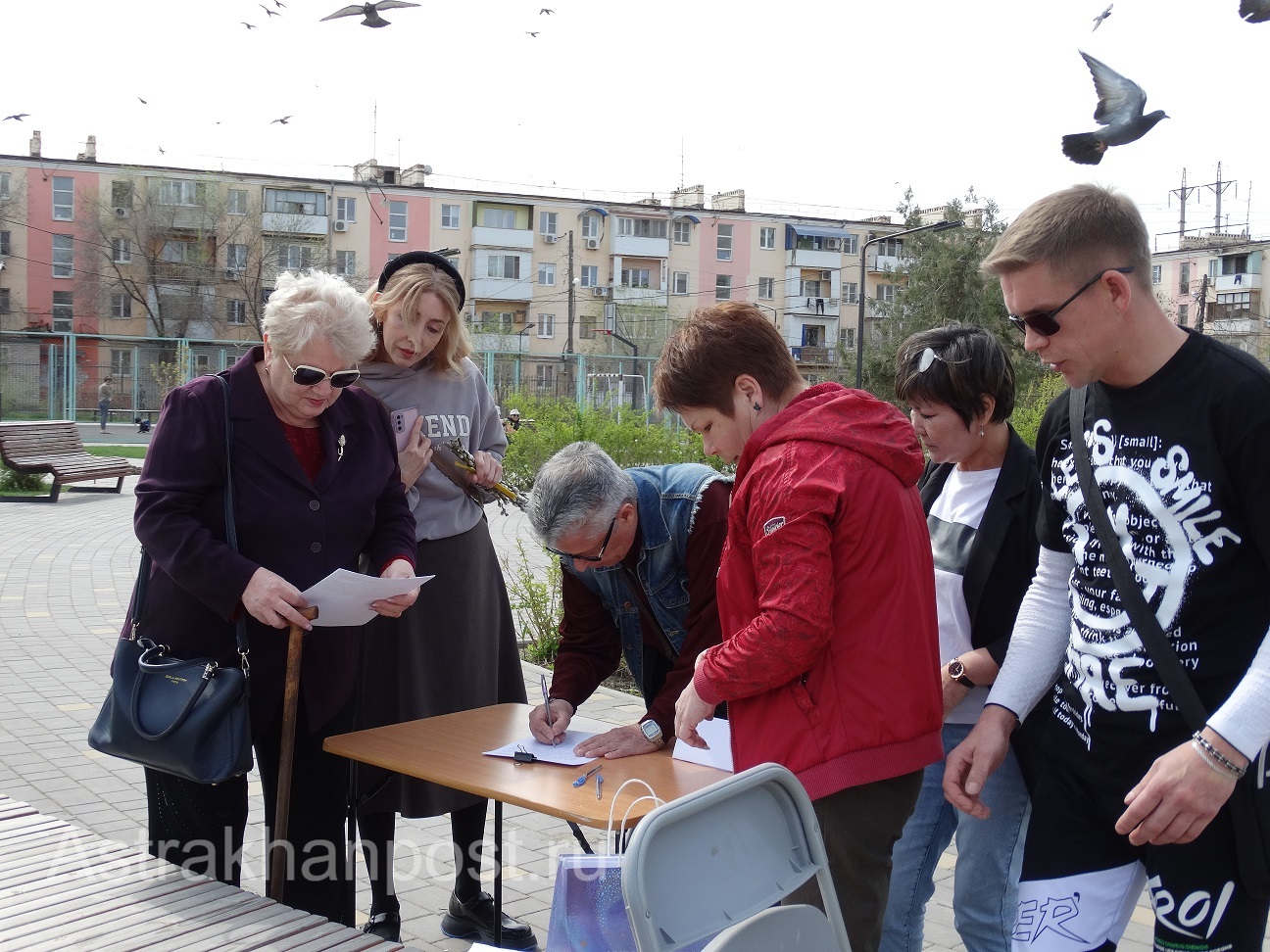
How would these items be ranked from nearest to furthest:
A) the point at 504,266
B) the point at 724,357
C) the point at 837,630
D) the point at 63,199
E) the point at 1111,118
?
the point at 837,630 < the point at 724,357 < the point at 1111,118 < the point at 63,199 < the point at 504,266

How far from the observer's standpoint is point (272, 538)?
9.46ft

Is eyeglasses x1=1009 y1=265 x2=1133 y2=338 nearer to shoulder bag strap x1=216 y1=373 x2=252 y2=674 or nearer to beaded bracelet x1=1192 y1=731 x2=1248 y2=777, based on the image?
beaded bracelet x1=1192 y1=731 x2=1248 y2=777

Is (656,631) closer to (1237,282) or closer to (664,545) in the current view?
(664,545)

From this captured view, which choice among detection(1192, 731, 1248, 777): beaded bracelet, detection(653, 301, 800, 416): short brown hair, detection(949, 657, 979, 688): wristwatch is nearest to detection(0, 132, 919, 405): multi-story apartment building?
detection(949, 657, 979, 688): wristwatch

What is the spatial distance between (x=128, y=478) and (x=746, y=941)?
19.3 meters

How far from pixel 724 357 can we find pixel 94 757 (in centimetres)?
421

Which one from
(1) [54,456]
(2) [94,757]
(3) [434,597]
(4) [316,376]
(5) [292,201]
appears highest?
(5) [292,201]

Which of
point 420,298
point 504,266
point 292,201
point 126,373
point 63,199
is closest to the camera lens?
point 420,298

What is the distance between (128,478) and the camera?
18.8 meters

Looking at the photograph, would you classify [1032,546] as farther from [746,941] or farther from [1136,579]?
[746,941]

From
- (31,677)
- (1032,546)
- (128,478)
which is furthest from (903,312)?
(1032,546)

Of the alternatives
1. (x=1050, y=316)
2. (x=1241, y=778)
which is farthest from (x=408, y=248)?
(x=1241, y=778)

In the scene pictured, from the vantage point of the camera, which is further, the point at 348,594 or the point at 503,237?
the point at 503,237

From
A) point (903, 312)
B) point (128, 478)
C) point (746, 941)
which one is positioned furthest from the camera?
point (903, 312)
